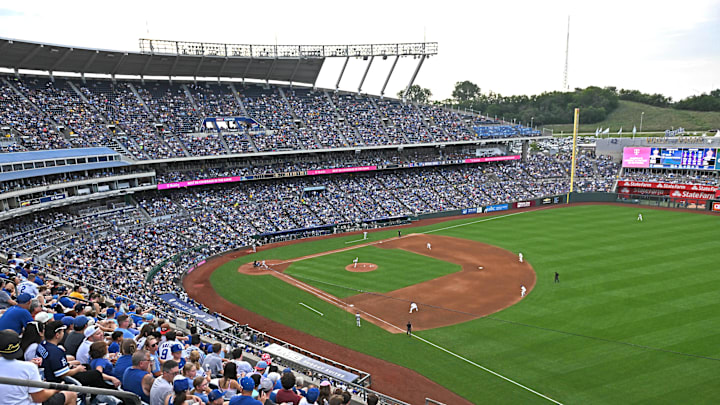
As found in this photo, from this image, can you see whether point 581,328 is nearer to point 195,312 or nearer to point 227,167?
point 195,312

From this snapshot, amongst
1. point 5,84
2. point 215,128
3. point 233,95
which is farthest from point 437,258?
point 5,84

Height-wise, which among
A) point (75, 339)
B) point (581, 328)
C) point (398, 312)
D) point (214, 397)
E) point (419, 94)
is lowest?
point (398, 312)

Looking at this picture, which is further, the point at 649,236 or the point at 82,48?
the point at 82,48

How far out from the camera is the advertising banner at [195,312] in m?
22.4

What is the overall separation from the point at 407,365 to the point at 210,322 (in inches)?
400

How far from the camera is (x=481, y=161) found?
63406 millimetres

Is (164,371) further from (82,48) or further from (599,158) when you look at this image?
(599,158)

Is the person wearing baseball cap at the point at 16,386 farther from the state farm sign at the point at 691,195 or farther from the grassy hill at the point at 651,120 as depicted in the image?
the grassy hill at the point at 651,120

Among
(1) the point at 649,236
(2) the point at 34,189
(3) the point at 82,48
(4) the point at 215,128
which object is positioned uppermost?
(3) the point at 82,48

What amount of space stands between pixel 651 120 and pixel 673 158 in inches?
2705

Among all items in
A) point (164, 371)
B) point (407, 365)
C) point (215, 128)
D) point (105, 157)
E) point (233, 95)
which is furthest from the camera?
point (233, 95)

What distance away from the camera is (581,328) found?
22500 millimetres

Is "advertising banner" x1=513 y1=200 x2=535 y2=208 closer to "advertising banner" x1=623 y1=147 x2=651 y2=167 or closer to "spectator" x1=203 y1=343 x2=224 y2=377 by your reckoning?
"advertising banner" x1=623 y1=147 x2=651 y2=167

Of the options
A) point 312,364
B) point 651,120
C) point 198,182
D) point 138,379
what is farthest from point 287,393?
point 651,120
